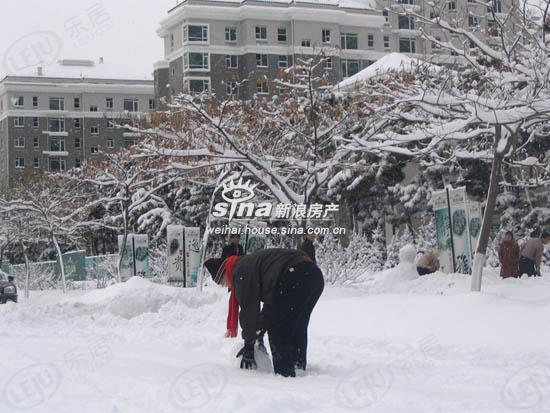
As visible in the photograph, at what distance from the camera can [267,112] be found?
2295cm

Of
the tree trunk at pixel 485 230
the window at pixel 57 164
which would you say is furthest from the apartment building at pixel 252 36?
the tree trunk at pixel 485 230

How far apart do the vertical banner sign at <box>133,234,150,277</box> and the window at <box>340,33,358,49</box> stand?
132ft

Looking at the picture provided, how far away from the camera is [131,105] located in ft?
281

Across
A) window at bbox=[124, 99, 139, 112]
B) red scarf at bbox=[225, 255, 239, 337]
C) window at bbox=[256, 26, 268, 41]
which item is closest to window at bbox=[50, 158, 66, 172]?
window at bbox=[124, 99, 139, 112]

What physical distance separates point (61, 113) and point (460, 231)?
7084 centimetres

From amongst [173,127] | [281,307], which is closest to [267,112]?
[173,127]

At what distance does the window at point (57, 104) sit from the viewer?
85562 mm

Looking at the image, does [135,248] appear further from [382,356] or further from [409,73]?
[382,356]

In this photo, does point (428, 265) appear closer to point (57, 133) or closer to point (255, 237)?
point (255, 237)

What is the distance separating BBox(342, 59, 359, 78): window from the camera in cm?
6706

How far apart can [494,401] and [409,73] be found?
11806 mm

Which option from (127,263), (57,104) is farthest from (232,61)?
(127,263)

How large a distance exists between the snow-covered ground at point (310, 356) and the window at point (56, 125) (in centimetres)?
7021

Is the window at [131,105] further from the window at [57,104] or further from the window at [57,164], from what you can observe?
the window at [57,164]
